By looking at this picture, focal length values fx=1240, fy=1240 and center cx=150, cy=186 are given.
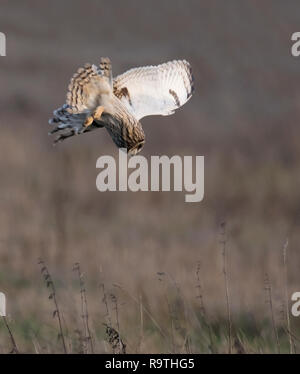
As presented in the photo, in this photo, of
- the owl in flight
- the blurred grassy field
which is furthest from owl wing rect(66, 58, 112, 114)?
the blurred grassy field

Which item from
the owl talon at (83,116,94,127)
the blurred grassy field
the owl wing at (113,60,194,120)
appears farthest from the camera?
the blurred grassy field

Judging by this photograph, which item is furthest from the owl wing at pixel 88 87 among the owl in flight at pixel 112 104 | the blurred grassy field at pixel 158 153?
the blurred grassy field at pixel 158 153

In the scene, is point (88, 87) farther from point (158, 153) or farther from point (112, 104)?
point (158, 153)

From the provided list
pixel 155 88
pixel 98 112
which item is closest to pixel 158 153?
pixel 155 88

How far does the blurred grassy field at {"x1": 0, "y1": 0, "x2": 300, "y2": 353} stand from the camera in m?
9.68

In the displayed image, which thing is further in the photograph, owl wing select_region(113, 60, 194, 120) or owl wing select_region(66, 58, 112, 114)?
owl wing select_region(113, 60, 194, 120)

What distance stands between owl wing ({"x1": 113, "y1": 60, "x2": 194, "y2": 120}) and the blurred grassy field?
2.28 metres

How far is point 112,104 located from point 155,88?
0.42m

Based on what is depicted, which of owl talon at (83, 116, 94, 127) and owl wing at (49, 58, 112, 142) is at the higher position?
A: owl wing at (49, 58, 112, 142)

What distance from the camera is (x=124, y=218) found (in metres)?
12.8

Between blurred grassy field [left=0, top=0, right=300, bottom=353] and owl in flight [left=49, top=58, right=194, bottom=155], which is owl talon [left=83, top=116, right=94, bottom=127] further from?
blurred grassy field [left=0, top=0, right=300, bottom=353]

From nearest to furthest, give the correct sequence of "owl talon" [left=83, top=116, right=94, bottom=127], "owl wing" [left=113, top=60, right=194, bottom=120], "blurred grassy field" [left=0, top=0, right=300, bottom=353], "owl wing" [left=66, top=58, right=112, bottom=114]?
"owl talon" [left=83, top=116, right=94, bottom=127], "owl wing" [left=66, top=58, right=112, bottom=114], "owl wing" [left=113, top=60, right=194, bottom=120], "blurred grassy field" [left=0, top=0, right=300, bottom=353]

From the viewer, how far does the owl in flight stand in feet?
14.7

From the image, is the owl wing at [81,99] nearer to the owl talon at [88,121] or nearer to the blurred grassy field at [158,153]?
the owl talon at [88,121]
